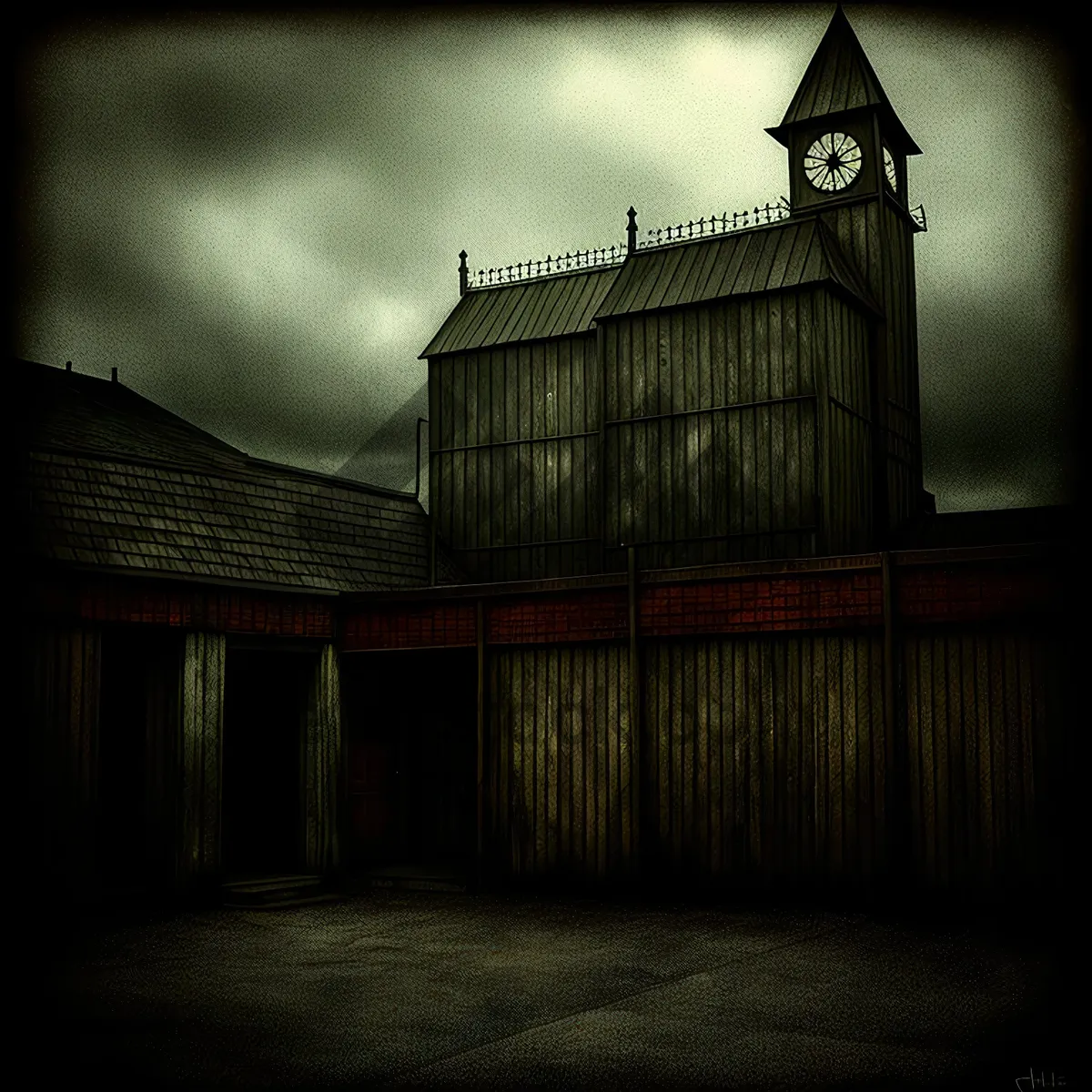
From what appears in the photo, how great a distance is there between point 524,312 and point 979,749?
13901mm

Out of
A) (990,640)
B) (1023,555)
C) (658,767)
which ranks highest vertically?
(1023,555)

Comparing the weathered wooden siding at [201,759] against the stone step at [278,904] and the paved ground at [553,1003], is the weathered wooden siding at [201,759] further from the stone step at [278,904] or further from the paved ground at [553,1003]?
the paved ground at [553,1003]

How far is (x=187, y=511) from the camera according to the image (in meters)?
15.5

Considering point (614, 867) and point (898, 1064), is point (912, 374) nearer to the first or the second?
point (614, 867)

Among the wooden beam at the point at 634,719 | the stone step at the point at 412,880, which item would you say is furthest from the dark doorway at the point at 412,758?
the wooden beam at the point at 634,719

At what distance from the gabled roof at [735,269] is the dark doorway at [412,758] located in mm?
7217

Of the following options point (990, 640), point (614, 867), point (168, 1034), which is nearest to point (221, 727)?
point (614, 867)

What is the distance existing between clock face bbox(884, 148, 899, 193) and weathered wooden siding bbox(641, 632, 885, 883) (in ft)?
40.4

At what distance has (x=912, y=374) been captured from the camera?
73.7ft

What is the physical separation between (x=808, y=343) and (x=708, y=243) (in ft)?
10.9

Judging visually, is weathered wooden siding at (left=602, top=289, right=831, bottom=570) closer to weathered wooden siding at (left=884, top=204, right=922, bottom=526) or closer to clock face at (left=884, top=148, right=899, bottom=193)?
weathered wooden siding at (left=884, top=204, right=922, bottom=526)

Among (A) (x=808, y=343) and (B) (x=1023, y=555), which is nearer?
(B) (x=1023, y=555)
